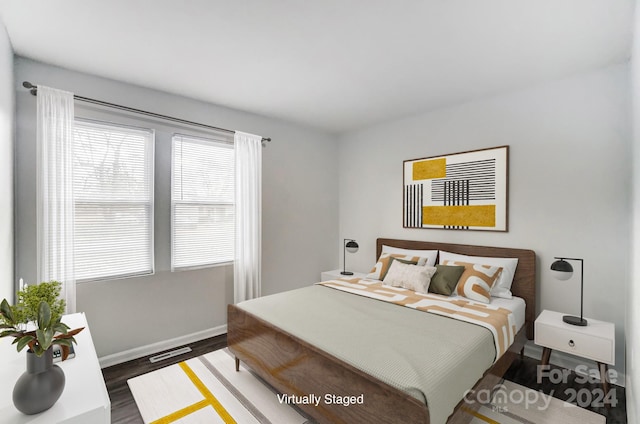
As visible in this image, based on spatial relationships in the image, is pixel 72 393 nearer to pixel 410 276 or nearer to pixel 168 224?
pixel 168 224

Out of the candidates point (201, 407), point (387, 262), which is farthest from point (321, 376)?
point (387, 262)

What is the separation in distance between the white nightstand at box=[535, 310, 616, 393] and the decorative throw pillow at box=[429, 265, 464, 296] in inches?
27.5

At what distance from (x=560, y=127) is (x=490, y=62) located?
3.20 ft

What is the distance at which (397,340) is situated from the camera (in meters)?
1.90

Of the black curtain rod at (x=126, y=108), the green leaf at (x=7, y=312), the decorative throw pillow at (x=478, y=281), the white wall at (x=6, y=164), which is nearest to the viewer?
the green leaf at (x=7, y=312)

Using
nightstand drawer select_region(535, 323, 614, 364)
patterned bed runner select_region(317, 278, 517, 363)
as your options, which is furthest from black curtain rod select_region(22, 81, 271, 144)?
nightstand drawer select_region(535, 323, 614, 364)

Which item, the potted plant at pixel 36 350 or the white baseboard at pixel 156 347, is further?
the white baseboard at pixel 156 347

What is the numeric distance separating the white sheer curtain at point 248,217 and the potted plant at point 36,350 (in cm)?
217

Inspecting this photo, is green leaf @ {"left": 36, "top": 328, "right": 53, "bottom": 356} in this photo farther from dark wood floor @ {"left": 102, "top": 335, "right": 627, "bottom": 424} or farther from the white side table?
dark wood floor @ {"left": 102, "top": 335, "right": 627, "bottom": 424}

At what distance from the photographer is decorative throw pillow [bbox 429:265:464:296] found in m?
2.90

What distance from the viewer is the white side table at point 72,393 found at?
3.64 feet

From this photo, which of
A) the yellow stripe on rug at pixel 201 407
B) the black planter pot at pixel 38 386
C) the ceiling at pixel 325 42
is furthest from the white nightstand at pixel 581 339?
the black planter pot at pixel 38 386

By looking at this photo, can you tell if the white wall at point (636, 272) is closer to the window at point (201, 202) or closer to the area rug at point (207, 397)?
the area rug at point (207, 397)

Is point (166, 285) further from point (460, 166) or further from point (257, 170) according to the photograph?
point (460, 166)
